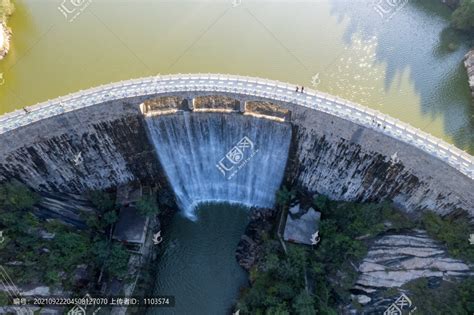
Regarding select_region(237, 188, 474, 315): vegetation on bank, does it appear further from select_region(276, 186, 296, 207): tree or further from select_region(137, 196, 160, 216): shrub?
select_region(137, 196, 160, 216): shrub

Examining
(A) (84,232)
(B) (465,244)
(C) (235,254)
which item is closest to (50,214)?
(A) (84,232)

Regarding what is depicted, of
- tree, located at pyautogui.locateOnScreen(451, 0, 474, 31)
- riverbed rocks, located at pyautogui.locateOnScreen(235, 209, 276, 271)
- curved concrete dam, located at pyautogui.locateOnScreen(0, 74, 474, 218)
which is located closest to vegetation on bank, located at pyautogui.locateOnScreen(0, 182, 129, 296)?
curved concrete dam, located at pyautogui.locateOnScreen(0, 74, 474, 218)

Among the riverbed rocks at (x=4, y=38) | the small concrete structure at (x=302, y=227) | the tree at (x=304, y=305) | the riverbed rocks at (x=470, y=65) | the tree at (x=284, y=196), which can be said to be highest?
the riverbed rocks at (x=4, y=38)

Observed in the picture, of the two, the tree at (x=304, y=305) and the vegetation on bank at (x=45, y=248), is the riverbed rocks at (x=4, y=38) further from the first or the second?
the tree at (x=304, y=305)

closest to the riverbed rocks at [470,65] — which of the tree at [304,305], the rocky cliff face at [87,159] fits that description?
the tree at [304,305]

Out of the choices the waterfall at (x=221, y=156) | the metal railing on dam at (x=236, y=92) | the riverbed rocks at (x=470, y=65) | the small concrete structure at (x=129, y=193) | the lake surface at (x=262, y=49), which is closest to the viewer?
the metal railing on dam at (x=236, y=92)

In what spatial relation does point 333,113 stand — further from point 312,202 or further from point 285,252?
point 285,252
